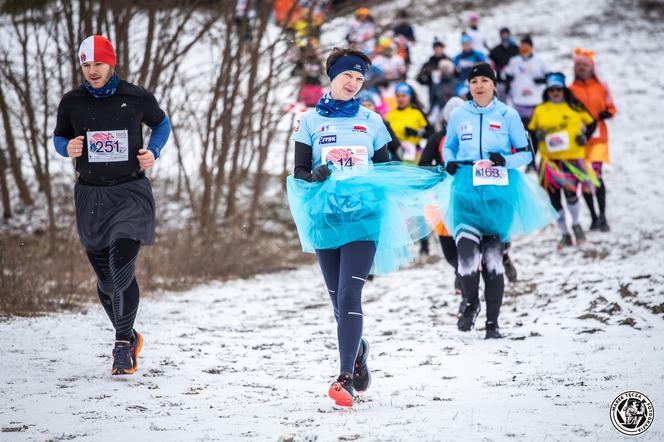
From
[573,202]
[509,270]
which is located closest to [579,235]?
[573,202]

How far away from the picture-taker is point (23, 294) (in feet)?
26.2

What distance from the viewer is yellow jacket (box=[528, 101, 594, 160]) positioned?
10906mm

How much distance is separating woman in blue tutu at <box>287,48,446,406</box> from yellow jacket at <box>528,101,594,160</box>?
20.5 ft

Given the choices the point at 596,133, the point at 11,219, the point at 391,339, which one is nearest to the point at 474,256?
the point at 391,339

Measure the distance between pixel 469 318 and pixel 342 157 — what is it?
2.56m

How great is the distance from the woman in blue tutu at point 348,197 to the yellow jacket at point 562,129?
624cm

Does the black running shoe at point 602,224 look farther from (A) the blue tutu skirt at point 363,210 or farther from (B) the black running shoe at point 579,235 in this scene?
(A) the blue tutu skirt at point 363,210

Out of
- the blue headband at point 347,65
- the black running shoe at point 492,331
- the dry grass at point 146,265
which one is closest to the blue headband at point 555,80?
the dry grass at point 146,265

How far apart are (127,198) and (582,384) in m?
3.07

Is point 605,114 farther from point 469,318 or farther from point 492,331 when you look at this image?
point 492,331

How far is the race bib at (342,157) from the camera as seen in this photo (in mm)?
4965

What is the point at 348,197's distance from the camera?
4.90 m

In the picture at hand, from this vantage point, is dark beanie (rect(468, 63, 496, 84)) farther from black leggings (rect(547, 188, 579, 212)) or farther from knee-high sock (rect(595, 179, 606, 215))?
knee-high sock (rect(595, 179, 606, 215))

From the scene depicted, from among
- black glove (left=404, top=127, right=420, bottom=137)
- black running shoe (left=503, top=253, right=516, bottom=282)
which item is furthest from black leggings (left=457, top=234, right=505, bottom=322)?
black glove (left=404, top=127, right=420, bottom=137)
